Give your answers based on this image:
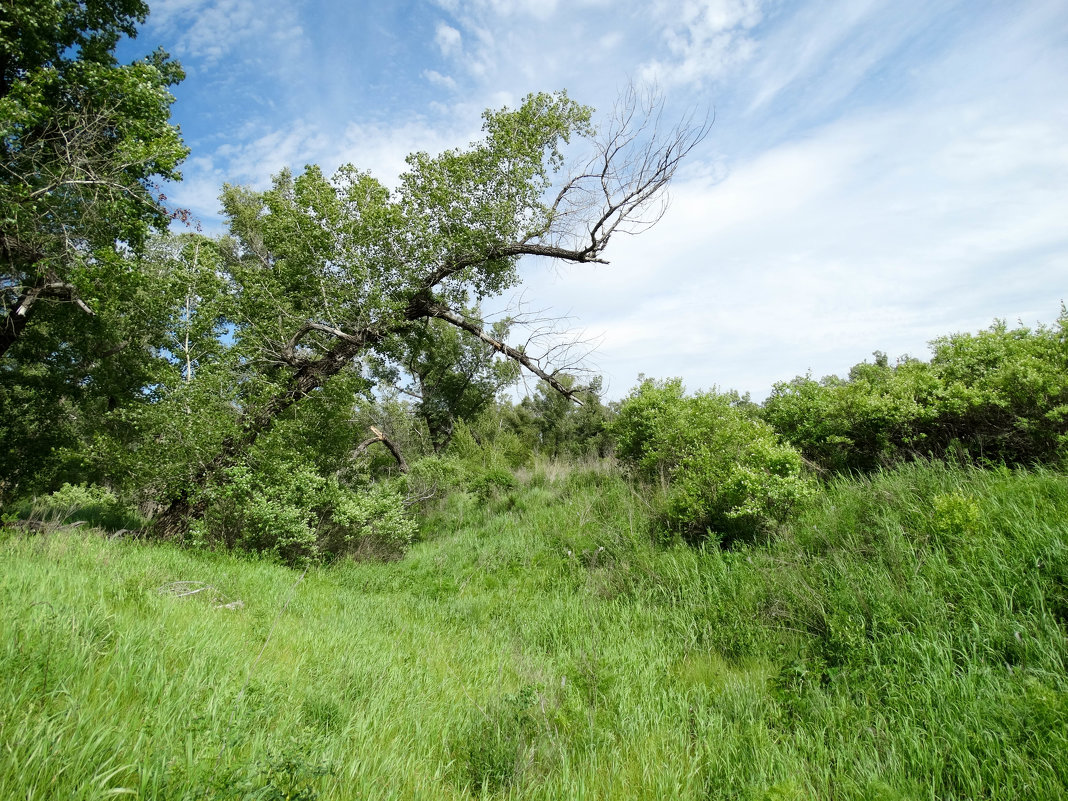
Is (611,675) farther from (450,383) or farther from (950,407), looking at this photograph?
(450,383)

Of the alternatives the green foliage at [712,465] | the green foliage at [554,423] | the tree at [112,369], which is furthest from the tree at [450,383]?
the green foliage at [712,465]

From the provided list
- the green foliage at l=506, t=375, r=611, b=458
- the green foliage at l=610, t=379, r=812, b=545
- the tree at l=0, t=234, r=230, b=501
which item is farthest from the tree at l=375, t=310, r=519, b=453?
the green foliage at l=610, t=379, r=812, b=545

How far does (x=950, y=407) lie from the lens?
5.83 metres

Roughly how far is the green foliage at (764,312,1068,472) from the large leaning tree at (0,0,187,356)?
11.5 m

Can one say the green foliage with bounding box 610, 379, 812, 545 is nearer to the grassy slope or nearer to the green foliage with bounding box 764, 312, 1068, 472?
the grassy slope

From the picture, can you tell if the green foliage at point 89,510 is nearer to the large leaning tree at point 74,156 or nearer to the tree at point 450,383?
the large leaning tree at point 74,156

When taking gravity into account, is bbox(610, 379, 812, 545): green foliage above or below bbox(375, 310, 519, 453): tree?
below

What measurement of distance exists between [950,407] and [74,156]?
13.8m

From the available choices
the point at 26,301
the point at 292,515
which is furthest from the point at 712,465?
the point at 26,301

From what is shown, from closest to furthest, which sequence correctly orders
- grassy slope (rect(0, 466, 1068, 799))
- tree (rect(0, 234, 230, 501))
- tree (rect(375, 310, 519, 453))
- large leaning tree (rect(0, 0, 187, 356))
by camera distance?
1. grassy slope (rect(0, 466, 1068, 799))
2. large leaning tree (rect(0, 0, 187, 356))
3. tree (rect(0, 234, 230, 501))
4. tree (rect(375, 310, 519, 453))

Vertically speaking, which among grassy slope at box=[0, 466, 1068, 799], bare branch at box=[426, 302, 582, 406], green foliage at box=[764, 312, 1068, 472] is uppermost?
bare branch at box=[426, 302, 582, 406]

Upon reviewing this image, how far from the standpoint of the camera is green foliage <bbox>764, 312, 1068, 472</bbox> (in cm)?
521

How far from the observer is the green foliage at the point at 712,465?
Answer: 230 inches

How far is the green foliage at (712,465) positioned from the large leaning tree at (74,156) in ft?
31.5
